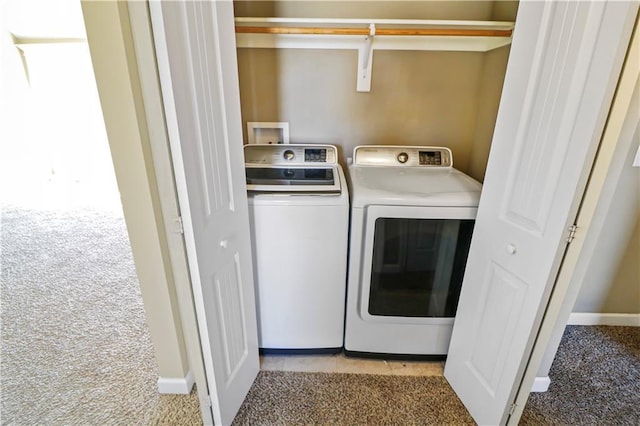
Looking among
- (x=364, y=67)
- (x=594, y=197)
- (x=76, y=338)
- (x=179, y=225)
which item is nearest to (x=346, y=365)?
(x=179, y=225)

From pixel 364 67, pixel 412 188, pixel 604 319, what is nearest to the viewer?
pixel 412 188

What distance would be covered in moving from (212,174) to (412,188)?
2.94ft

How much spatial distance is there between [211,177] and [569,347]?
6.94ft

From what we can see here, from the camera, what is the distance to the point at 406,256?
4.79ft

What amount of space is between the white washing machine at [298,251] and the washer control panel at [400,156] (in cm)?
20

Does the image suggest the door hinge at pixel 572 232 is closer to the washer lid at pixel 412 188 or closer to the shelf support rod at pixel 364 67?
the washer lid at pixel 412 188

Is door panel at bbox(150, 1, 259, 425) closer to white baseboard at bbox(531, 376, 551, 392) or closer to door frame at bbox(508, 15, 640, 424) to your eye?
door frame at bbox(508, 15, 640, 424)

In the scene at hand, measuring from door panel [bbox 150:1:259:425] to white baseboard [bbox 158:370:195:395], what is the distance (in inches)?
10.9

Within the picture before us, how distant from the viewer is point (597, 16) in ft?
2.53

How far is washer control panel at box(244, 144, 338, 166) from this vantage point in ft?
5.74

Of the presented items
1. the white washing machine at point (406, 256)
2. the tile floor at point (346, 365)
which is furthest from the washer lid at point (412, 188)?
the tile floor at point (346, 365)

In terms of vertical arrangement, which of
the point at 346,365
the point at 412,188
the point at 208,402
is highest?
the point at 412,188

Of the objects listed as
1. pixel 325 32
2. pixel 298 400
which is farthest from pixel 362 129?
pixel 298 400

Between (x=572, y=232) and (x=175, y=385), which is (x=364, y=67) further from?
(x=175, y=385)
